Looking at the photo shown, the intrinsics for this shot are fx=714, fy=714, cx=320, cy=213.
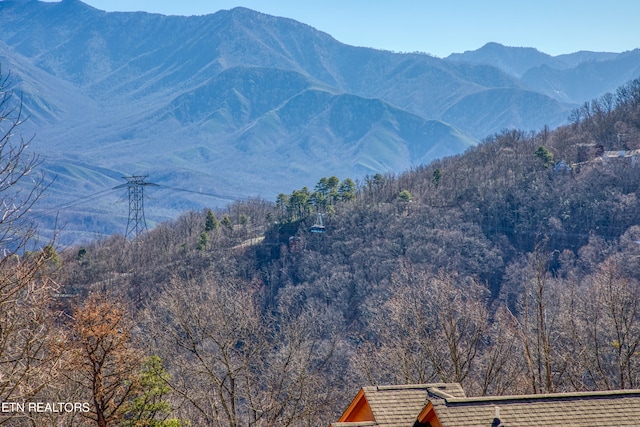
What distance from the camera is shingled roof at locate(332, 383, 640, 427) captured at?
36.9 feet

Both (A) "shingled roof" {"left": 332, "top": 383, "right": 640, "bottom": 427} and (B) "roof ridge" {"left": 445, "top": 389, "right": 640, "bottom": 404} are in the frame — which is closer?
(A) "shingled roof" {"left": 332, "top": 383, "right": 640, "bottom": 427}

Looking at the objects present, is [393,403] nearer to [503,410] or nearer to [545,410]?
[503,410]

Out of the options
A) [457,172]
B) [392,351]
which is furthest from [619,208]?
[392,351]

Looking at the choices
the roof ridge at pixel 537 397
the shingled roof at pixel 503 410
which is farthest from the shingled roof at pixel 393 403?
the roof ridge at pixel 537 397

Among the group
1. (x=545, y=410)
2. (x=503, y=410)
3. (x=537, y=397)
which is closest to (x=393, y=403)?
(x=503, y=410)

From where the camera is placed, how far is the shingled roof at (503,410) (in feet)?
36.9

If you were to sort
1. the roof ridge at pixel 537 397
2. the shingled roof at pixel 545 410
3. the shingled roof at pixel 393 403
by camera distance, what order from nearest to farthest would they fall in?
the shingled roof at pixel 545 410 < the roof ridge at pixel 537 397 < the shingled roof at pixel 393 403

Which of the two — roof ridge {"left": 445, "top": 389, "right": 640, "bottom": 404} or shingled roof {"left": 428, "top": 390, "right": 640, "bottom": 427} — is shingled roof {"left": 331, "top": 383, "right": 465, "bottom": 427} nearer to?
roof ridge {"left": 445, "top": 389, "right": 640, "bottom": 404}

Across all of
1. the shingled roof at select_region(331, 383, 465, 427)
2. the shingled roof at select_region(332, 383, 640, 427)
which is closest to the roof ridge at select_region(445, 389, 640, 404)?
the shingled roof at select_region(332, 383, 640, 427)

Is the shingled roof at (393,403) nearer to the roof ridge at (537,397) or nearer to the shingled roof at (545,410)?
the roof ridge at (537,397)

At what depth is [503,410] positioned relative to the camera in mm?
11516

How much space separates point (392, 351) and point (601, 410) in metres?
14.4

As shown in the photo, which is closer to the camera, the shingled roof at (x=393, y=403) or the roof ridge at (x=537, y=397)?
the roof ridge at (x=537, y=397)

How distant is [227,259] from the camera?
6831cm
